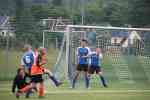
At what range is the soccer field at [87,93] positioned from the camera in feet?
66.0

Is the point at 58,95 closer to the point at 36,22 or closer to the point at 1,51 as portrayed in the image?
the point at 1,51

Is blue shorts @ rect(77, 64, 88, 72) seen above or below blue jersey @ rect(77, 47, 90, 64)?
below

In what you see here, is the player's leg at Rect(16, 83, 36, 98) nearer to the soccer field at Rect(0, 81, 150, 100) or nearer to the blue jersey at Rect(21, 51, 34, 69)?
the soccer field at Rect(0, 81, 150, 100)

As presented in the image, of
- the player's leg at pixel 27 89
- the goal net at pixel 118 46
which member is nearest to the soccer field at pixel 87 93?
the player's leg at pixel 27 89

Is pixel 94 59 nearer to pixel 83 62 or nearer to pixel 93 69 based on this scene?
pixel 93 69

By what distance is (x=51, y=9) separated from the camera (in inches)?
1580

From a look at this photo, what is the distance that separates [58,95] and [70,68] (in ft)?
19.0

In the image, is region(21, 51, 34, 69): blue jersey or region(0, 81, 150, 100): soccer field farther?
region(21, 51, 34, 69): blue jersey

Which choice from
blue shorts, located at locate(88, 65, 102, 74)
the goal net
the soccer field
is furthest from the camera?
the goal net

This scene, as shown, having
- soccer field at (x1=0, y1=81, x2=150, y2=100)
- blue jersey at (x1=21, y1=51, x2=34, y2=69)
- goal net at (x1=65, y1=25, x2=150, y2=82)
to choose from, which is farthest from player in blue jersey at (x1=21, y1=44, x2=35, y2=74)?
goal net at (x1=65, y1=25, x2=150, y2=82)

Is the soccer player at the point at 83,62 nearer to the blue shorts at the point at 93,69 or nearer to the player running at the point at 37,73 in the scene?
the blue shorts at the point at 93,69

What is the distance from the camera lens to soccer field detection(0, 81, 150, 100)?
66.0 ft

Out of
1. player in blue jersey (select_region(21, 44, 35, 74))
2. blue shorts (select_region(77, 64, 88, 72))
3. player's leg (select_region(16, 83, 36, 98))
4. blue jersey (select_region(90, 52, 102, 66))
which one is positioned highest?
player in blue jersey (select_region(21, 44, 35, 74))

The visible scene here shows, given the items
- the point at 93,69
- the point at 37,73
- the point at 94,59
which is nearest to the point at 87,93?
the point at 37,73
